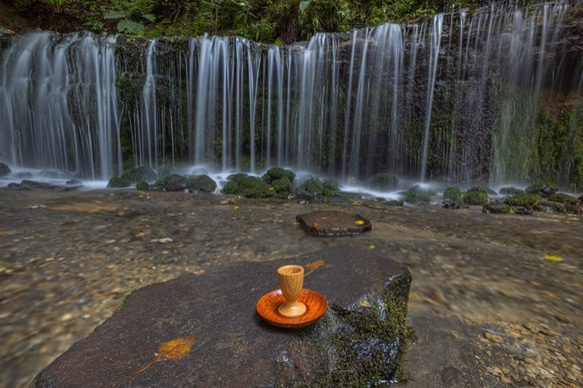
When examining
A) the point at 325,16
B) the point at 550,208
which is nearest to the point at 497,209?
the point at 550,208

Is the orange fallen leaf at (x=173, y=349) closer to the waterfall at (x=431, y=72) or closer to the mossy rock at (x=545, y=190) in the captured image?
the mossy rock at (x=545, y=190)

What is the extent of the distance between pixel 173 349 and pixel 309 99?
1051 centimetres

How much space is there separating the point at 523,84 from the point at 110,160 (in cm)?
1461

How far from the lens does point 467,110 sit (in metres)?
9.48

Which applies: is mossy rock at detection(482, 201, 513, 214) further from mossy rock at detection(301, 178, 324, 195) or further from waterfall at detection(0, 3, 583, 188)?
waterfall at detection(0, 3, 583, 188)

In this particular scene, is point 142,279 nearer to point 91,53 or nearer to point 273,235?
point 273,235

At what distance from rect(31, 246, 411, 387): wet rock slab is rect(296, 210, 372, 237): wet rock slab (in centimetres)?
186

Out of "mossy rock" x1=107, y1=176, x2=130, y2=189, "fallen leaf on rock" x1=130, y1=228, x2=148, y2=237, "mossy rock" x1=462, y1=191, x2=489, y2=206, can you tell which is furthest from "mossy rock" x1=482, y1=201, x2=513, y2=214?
"mossy rock" x1=107, y1=176, x2=130, y2=189

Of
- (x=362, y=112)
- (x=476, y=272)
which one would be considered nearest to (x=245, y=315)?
(x=476, y=272)

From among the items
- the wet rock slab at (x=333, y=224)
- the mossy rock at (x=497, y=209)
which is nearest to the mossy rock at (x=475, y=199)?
the mossy rock at (x=497, y=209)

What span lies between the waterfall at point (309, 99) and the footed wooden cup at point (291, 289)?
963cm

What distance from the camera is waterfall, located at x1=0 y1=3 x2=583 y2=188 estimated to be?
29.5 ft

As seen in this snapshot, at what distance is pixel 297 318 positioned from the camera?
1436 millimetres

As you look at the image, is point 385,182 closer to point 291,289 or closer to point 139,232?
point 139,232
